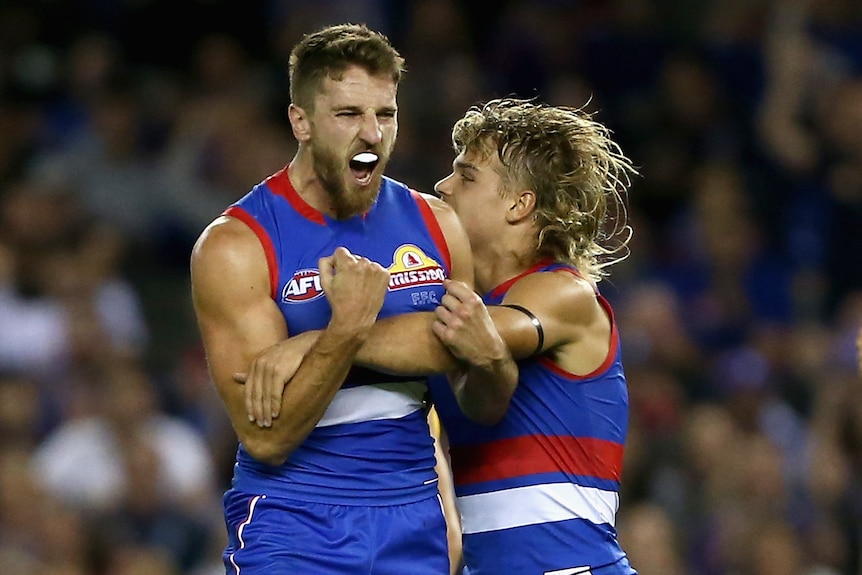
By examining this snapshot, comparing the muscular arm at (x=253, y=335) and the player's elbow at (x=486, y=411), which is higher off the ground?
the muscular arm at (x=253, y=335)

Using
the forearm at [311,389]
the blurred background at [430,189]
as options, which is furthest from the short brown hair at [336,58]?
the blurred background at [430,189]

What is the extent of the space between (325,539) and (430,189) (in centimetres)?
593

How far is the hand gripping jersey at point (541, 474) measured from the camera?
4.75 meters

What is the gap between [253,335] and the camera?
4.36 metres

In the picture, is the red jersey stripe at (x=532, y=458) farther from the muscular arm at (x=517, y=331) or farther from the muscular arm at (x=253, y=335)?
the muscular arm at (x=253, y=335)

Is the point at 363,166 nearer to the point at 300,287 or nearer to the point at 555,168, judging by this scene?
the point at 300,287

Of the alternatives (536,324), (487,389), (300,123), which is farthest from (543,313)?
(300,123)

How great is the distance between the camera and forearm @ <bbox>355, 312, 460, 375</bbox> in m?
4.38

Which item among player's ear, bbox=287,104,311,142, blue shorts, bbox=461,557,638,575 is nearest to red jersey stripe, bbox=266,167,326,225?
player's ear, bbox=287,104,311,142

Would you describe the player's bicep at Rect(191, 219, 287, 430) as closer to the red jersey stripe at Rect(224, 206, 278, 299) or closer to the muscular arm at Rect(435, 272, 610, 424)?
the red jersey stripe at Rect(224, 206, 278, 299)

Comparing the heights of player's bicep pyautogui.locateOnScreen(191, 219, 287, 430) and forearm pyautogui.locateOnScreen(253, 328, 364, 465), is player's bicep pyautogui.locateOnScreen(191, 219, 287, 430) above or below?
above

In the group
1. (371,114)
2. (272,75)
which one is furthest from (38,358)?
(371,114)

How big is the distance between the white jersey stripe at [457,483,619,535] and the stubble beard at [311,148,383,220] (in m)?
0.97

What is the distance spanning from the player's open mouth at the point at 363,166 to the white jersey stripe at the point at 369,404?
59cm
